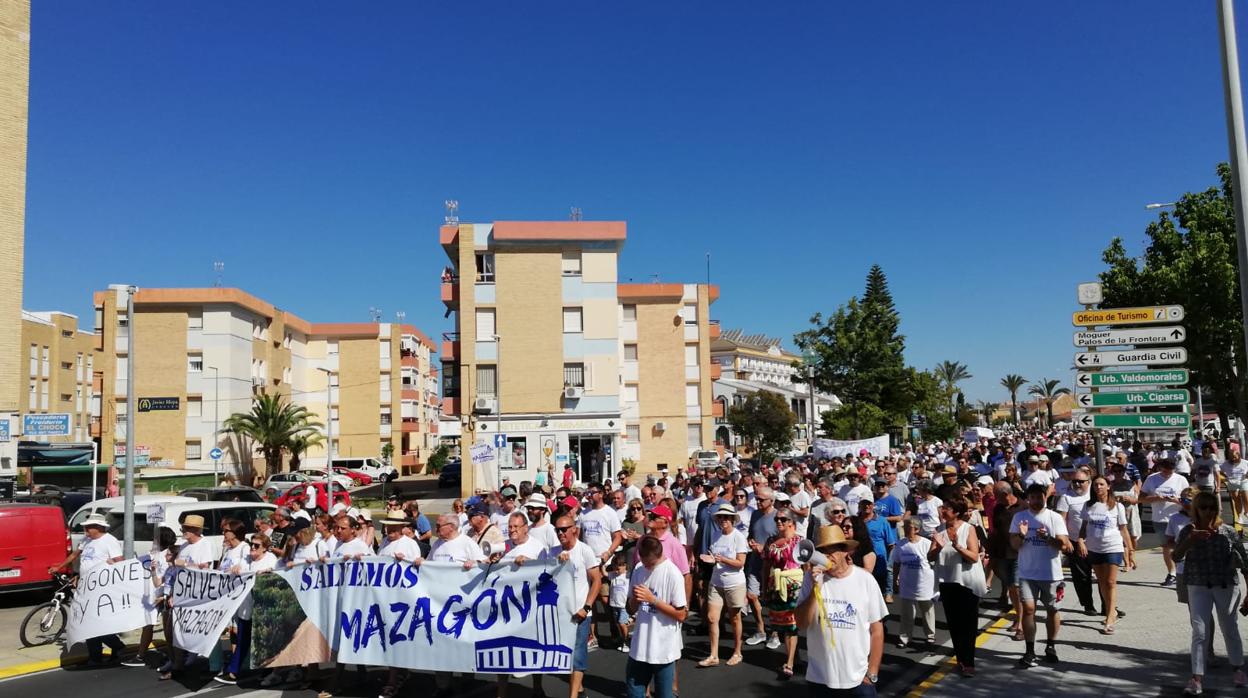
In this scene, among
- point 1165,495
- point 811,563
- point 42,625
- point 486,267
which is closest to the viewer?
point 811,563

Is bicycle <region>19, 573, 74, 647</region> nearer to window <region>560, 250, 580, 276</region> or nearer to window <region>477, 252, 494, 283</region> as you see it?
window <region>477, 252, 494, 283</region>

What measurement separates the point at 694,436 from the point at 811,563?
48196mm

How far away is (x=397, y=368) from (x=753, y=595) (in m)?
59.4

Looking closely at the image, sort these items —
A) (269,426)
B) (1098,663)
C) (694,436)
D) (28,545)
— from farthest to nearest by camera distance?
(694,436)
(269,426)
(28,545)
(1098,663)

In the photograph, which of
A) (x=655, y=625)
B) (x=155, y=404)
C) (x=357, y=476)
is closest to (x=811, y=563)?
(x=655, y=625)

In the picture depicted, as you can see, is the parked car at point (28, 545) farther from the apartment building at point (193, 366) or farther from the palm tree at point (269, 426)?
the palm tree at point (269, 426)

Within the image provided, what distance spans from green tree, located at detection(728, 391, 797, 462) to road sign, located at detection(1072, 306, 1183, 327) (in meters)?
44.9

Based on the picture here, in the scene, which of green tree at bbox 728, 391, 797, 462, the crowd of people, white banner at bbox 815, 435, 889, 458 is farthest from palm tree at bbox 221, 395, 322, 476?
the crowd of people

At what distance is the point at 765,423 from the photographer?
59.8 meters

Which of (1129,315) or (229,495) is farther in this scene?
(229,495)

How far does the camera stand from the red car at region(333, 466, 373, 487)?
48028 millimetres

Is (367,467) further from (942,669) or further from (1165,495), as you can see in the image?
(942,669)

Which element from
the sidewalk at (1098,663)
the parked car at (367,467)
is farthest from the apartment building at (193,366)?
the sidewalk at (1098,663)

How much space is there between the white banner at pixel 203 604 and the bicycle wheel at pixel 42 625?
3.14 m
